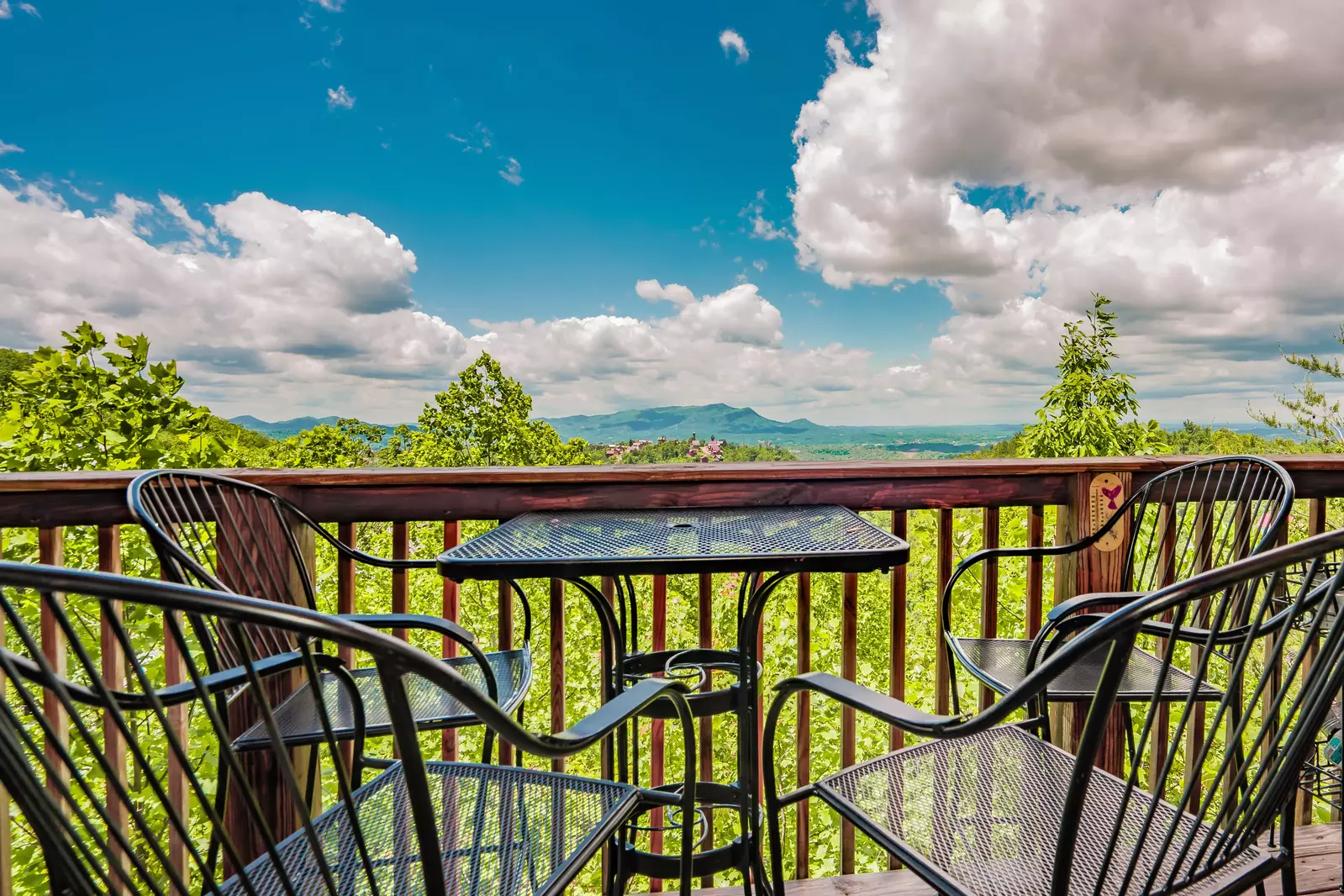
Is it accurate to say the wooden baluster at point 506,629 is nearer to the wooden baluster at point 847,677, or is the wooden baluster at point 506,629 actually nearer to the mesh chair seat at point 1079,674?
the wooden baluster at point 847,677

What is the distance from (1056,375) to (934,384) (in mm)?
11861

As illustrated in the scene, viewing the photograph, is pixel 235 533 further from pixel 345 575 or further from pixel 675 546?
pixel 675 546

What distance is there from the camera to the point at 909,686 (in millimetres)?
4184

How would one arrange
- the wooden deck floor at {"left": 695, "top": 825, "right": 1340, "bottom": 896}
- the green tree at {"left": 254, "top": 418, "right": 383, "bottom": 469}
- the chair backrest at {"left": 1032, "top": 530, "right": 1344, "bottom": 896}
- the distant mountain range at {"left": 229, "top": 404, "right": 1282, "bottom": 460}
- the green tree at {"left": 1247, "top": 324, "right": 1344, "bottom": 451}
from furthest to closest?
the distant mountain range at {"left": 229, "top": 404, "right": 1282, "bottom": 460}
the green tree at {"left": 254, "top": 418, "right": 383, "bottom": 469}
the green tree at {"left": 1247, "top": 324, "right": 1344, "bottom": 451}
the wooden deck floor at {"left": 695, "top": 825, "right": 1340, "bottom": 896}
the chair backrest at {"left": 1032, "top": 530, "right": 1344, "bottom": 896}

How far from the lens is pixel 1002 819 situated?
3.57 feet

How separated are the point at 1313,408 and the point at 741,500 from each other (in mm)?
16030

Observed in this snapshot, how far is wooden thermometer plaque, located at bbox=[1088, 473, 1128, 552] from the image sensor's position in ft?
6.45

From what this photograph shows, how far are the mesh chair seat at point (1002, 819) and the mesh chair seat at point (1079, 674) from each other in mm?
229

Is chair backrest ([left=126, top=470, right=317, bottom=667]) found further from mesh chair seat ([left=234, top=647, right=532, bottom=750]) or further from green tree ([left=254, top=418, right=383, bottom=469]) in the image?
green tree ([left=254, top=418, right=383, bottom=469])

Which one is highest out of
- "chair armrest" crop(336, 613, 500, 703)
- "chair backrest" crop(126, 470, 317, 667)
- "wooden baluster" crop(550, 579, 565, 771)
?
"chair backrest" crop(126, 470, 317, 667)

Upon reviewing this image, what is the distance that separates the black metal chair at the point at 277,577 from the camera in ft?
4.36

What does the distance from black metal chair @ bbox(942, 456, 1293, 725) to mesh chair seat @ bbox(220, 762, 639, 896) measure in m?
0.85

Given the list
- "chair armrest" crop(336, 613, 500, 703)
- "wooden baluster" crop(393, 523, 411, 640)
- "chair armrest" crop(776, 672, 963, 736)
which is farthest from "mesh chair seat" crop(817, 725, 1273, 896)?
"wooden baluster" crop(393, 523, 411, 640)

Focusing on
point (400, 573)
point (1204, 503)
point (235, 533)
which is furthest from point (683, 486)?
point (1204, 503)
